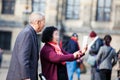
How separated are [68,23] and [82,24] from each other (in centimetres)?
107

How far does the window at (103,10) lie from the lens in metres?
34.3

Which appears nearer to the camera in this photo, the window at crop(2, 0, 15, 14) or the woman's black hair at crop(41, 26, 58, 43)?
the woman's black hair at crop(41, 26, 58, 43)

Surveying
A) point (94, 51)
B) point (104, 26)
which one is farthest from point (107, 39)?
point (104, 26)

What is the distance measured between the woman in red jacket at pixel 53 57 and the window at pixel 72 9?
27.1 metres

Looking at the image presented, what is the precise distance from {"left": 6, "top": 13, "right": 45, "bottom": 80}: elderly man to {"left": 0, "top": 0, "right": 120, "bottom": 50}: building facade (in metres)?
26.2

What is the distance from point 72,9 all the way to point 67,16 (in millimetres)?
643

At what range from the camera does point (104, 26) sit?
3403 cm

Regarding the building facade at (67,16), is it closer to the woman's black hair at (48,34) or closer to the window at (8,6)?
the window at (8,6)

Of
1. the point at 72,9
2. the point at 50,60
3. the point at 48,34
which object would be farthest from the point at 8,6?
the point at 50,60

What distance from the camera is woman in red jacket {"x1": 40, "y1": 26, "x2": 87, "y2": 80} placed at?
762 centimetres

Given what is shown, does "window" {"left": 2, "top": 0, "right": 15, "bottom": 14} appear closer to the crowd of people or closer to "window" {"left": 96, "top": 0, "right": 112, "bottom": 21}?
"window" {"left": 96, "top": 0, "right": 112, "bottom": 21}

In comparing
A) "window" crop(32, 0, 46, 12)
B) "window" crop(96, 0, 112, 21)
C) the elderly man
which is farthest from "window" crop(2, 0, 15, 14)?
the elderly man

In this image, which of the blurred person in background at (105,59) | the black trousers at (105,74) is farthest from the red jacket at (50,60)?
the black trousers at (105,74)

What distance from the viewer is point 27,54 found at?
23.5ft
